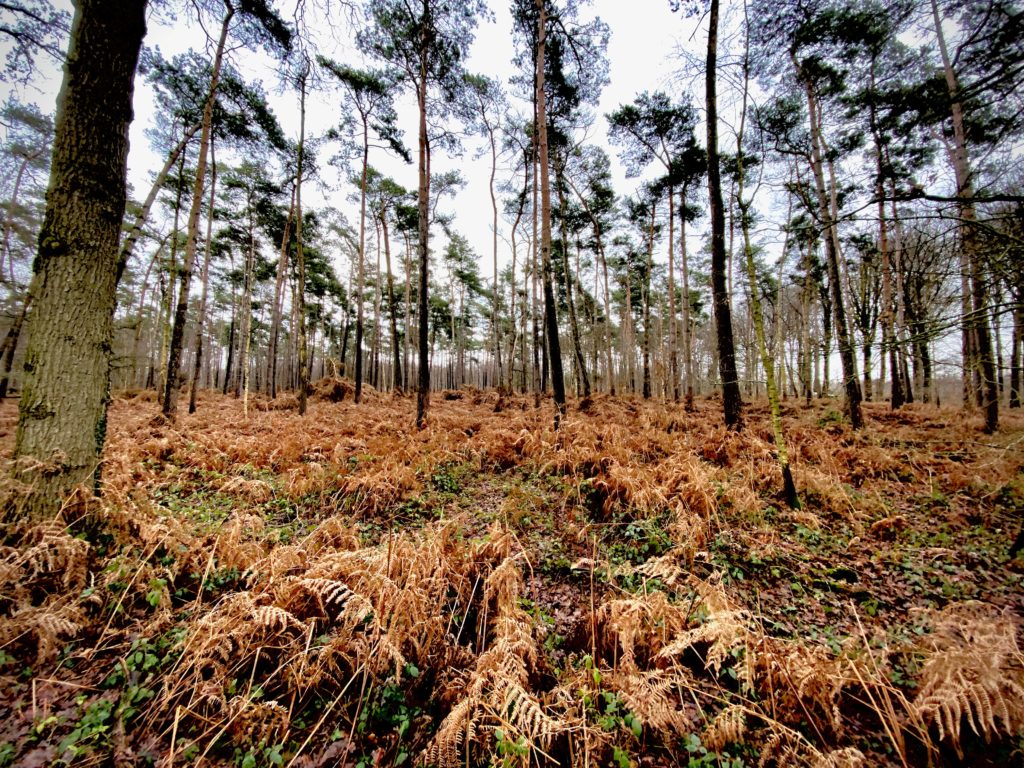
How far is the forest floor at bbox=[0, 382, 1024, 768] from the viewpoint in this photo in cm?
183

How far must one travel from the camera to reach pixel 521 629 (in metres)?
2.38

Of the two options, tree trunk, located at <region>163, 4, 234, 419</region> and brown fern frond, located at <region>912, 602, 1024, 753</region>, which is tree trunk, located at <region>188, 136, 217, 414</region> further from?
brown fern frond, located at <region>912, 602, 1024, 753</region>

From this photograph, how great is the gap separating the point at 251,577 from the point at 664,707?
3094 mm

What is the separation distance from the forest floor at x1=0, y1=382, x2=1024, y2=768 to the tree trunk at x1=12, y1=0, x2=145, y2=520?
1.35 feet

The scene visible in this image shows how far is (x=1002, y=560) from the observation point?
3.52 m

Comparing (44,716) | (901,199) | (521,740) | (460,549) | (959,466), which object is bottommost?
(521,740)

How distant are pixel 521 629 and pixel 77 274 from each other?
4702 mm

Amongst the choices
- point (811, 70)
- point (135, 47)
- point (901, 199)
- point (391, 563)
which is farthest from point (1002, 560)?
point (811, 70)

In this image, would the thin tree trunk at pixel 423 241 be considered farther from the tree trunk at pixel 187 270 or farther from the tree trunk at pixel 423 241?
the tree trunk at pixel 187 270

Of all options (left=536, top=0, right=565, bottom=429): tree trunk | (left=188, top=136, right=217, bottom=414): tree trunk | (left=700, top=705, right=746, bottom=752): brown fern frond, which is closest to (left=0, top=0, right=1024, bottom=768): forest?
(left=700, top=705, right=746, bottom=752): brown fern frond

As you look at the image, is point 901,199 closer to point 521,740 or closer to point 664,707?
point 664,707

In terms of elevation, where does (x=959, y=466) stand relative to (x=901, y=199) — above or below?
below

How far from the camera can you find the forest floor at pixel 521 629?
183 centimetres

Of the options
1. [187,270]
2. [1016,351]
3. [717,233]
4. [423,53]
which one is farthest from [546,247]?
[1016,351]
